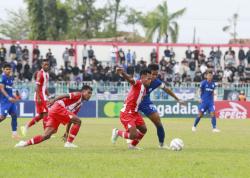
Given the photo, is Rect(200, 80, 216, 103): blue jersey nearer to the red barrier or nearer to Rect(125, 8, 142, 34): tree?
the red barrier

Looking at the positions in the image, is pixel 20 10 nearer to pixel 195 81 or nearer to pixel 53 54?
pixel 53 54

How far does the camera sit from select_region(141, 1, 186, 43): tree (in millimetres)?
83438

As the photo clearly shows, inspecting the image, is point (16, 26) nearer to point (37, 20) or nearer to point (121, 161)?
point (37, 20)

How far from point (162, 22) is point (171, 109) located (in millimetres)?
45744

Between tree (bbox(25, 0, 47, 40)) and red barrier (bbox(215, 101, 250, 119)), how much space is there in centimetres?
3541

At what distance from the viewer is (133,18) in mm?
86438

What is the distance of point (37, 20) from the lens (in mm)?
70688

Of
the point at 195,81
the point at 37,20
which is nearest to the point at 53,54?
the point at 195,81

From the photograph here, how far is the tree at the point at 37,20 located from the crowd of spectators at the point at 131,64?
22.0m

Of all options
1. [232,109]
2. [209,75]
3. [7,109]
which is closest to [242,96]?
[232,109]

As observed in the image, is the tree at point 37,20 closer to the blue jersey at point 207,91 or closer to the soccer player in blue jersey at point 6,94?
the blue jersey at point 207,91

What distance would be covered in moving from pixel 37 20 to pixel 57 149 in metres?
56.7

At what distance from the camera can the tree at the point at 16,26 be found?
337 feet

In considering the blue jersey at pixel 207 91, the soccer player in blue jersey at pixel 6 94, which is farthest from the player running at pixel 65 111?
the blue jersey at pixel 207 91
